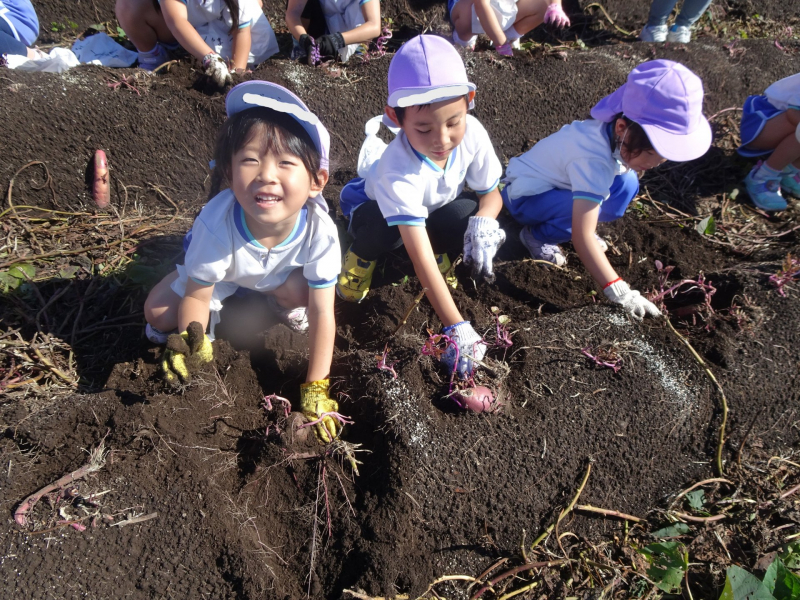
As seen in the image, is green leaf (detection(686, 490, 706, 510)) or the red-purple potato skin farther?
green leaf (detection(686, 490, 706, 510))

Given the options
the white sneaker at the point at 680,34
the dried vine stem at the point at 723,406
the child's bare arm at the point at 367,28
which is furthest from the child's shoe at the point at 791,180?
the child's bare arm at the point at 367,28

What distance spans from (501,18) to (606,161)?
2136 mm

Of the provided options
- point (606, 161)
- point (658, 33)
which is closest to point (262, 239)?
point (606, 161)

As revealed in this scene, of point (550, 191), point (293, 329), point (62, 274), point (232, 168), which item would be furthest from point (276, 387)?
point (550, 191)

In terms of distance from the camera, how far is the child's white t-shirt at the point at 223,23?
10.5 feet

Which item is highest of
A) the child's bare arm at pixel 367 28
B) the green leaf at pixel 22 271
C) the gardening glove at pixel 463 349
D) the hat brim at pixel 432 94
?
the child's bare arm at pixel 367 28

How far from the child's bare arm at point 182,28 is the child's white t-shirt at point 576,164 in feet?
Result: 6.61

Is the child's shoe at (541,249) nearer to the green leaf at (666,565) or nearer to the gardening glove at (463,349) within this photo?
the gardening glove at (463,349)

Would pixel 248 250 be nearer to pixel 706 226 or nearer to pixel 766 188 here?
pixel 706 226

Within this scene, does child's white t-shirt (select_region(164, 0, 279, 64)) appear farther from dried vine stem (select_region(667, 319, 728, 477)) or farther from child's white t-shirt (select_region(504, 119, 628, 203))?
dried vine stem (select_region(667, 319, 728, 477))

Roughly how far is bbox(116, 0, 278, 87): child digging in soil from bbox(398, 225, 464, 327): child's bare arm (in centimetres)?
172

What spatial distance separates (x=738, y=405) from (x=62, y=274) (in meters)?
2.91

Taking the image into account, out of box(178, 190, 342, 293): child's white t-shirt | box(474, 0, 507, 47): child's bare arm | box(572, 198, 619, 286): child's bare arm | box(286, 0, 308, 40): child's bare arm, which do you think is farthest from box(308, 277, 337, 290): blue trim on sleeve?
box(474, 0, 507, 47): child's bare arm

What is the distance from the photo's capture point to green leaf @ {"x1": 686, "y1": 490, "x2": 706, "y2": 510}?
6.09 ft
